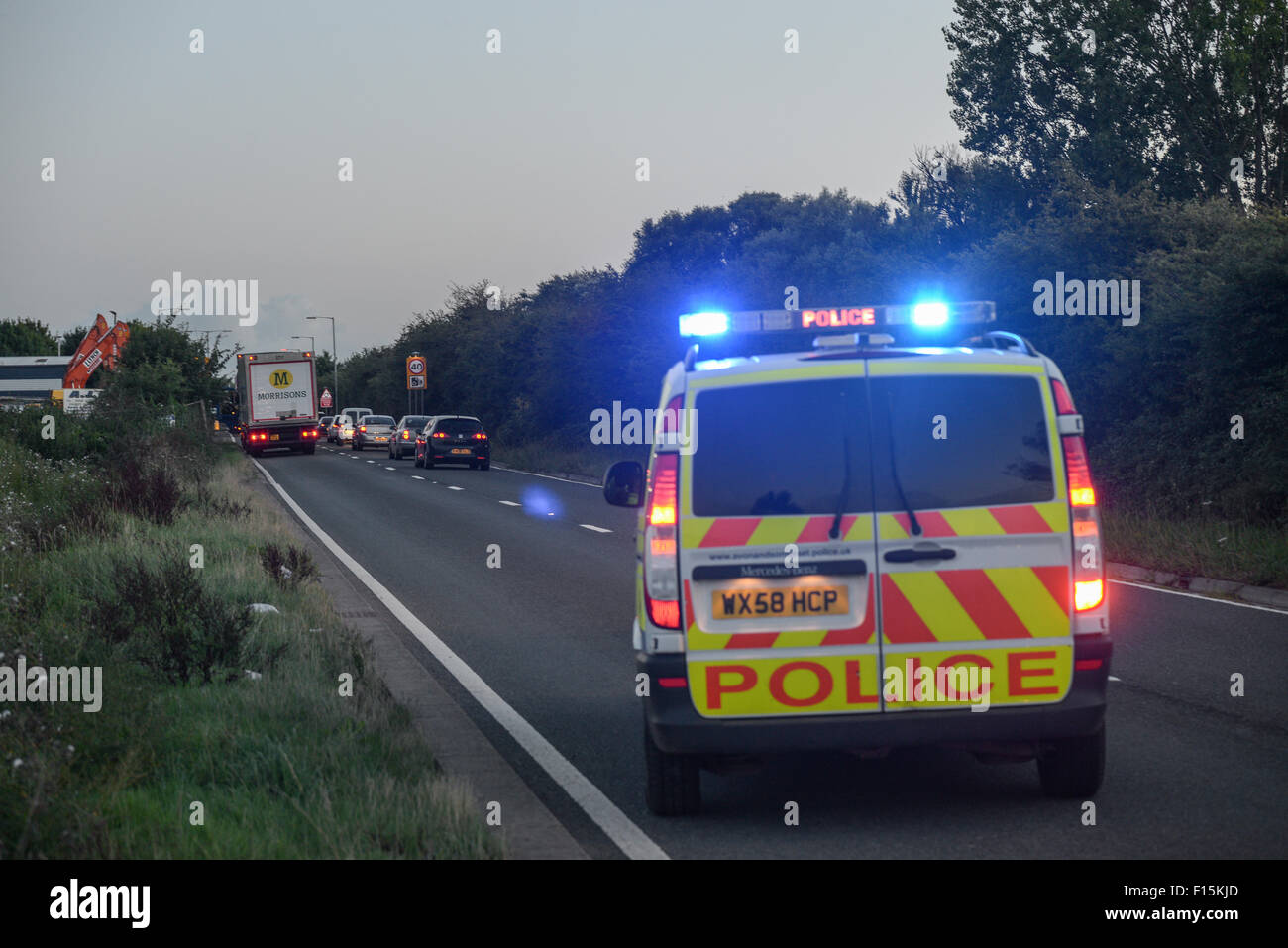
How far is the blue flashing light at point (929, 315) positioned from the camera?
6609mm

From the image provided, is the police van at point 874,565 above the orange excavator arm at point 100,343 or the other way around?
the other way around

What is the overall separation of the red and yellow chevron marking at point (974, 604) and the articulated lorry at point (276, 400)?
5000cm

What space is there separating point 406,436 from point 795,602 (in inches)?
1827

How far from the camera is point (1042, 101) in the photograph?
46.7m

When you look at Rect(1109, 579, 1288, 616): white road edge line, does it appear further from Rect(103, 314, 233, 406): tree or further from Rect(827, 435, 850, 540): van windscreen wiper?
Rect(103, 314, 233, 406): tree

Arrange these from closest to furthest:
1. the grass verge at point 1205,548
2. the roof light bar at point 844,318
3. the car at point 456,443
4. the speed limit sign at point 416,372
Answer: the roof light bar at point 844,318 < the grass verge at point 1205,548 < the car at point 456,443 < the speed limit sign at point 416,372

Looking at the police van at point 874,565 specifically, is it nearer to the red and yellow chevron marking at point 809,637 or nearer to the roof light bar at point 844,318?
the red and yellow chevron marking at point 809,637

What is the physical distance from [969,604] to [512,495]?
2510 centimetres

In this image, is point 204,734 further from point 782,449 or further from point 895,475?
point 895,475

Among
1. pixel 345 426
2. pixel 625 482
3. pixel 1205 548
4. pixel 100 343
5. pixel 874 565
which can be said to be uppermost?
pixel 100 343

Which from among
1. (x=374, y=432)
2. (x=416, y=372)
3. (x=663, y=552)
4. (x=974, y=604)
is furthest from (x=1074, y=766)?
(x=416, y=372)

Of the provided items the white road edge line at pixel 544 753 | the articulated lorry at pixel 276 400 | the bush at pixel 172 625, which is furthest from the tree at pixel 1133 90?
the bush at pixel 172 625

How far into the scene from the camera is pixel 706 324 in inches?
265
